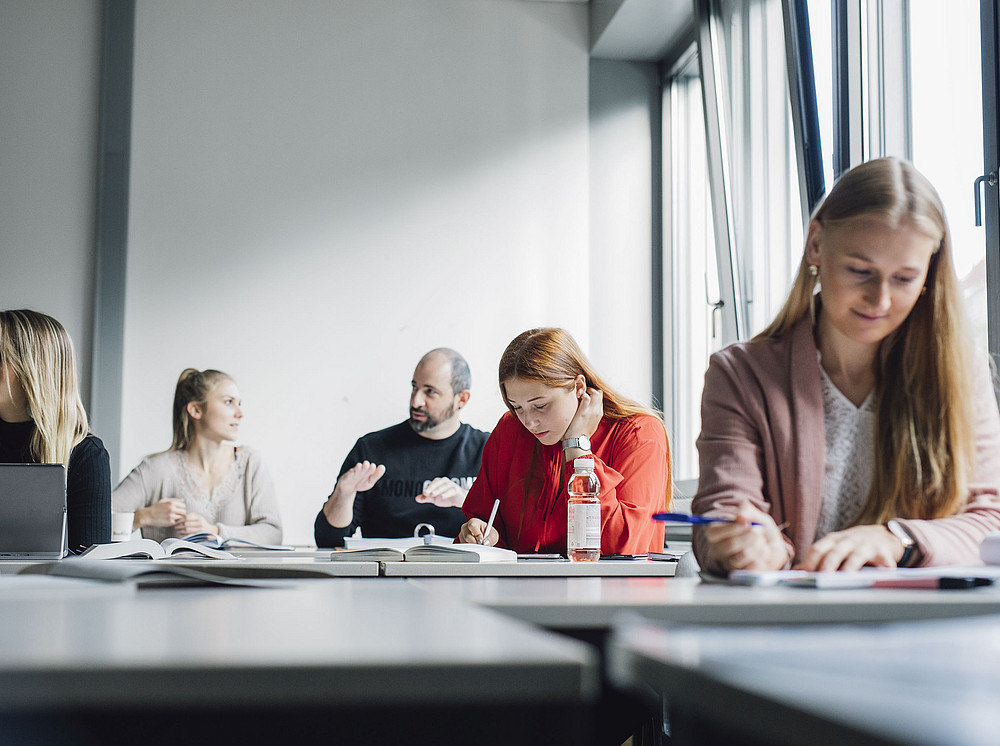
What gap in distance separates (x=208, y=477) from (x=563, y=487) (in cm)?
199

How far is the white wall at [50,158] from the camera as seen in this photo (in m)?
4.95

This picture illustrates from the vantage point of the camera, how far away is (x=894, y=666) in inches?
19.9

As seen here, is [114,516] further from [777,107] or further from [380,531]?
[777,107]

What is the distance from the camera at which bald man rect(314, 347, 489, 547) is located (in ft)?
13.0

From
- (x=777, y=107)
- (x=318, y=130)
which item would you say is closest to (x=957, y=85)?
(x=777, y=107)

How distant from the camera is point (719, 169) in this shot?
4.38 meters

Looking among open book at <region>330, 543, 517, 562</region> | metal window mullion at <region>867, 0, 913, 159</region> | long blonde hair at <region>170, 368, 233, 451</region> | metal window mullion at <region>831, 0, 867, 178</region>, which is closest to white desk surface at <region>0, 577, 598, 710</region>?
open book at <region>330, 543, 517, 562</region>

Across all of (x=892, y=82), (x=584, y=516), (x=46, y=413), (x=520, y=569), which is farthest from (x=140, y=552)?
(x=892, y=82)

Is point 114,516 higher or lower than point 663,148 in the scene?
lower

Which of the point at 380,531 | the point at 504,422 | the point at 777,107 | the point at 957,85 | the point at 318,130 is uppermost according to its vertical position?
the point at 318,130

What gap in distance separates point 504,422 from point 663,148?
2.83 m

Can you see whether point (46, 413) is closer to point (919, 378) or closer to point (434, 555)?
point (434, 555)

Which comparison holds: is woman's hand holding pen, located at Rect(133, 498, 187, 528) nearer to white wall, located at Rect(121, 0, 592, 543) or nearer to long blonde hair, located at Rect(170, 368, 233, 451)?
long blonde hair, located at Rect(170, 368, 233, 451)

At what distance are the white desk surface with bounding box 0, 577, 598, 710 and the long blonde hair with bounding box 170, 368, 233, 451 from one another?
11.9 feet
